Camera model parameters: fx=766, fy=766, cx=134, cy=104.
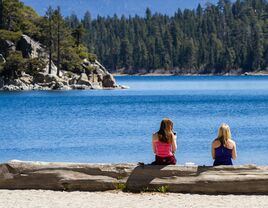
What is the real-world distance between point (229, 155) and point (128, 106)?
55.4 meters

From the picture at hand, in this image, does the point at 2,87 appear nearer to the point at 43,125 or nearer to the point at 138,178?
the point at 43,125

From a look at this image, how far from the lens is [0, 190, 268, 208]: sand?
15.5m

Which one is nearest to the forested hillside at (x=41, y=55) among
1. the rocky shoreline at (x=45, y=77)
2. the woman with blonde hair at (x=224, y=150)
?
the rocky shoreline at (x=45, y=77)

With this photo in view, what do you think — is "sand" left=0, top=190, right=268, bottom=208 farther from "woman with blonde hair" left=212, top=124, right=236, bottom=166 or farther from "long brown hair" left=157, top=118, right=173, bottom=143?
"long brown hair" left=157, top=118, right=173, bottom=143

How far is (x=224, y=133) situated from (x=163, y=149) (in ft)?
4.83

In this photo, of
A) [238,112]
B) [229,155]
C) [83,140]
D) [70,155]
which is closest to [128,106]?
[238,112]

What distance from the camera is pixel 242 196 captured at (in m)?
16.3

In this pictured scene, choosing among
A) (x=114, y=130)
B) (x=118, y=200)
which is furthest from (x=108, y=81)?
(x=118, y=200)

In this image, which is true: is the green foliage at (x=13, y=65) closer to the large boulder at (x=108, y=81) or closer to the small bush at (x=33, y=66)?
the small bush at (x=33, y=66)

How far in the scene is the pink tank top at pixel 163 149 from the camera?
17500 mm

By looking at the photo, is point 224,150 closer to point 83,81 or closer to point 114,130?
point 114,130

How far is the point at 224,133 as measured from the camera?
672 inches

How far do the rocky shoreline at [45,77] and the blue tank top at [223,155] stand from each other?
88.4 m

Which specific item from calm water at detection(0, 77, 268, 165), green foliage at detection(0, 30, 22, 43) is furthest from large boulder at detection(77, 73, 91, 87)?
calm water at detection(0, 77, 268, 165)
